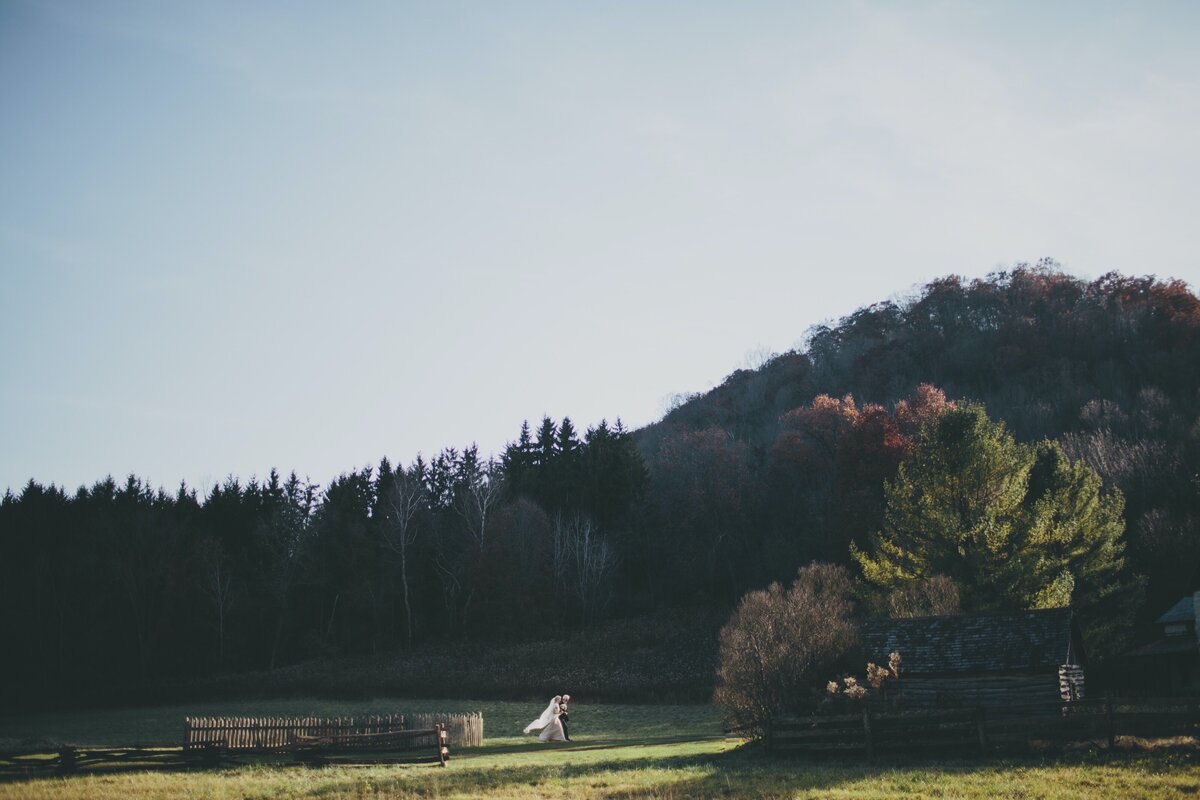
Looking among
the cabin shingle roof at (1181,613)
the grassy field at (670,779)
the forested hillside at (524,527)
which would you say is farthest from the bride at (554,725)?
the forested hillside at (524,527)

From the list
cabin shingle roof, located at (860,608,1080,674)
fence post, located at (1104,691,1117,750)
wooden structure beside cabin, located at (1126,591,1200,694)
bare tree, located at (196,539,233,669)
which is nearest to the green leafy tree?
wooden structure beside cabin, located at (1126,591,1200,694)

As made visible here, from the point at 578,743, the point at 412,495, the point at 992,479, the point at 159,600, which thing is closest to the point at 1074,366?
the point at 992,479

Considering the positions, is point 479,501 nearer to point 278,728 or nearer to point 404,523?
point 404,523

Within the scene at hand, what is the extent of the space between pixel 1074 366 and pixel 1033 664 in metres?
68.3

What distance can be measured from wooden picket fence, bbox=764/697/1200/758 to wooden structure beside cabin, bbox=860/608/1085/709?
4109mm

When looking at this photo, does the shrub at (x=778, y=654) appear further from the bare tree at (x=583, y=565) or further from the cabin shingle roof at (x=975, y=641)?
the bare tree at (x=583, y=565)

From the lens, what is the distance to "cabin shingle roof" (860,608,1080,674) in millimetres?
31047

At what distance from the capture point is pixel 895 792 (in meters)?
19.8

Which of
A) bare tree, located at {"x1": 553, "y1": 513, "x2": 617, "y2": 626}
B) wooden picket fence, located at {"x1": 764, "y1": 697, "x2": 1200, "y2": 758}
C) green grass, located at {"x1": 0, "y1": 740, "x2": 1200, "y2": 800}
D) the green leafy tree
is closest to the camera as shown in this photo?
green grass, located at {"x1": 0, "y1": 740, "x2": 1200, "y2": 800}

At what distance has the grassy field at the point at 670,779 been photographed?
773 inches

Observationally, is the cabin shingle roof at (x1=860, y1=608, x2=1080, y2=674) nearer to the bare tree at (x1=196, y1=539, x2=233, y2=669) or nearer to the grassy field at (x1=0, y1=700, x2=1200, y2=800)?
the grassy field at (x1=0, y1=700, x2=1200, y2=800)

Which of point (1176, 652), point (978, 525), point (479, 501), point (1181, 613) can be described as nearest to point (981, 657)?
point (978, 525)

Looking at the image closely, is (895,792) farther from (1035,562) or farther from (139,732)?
(139,732)

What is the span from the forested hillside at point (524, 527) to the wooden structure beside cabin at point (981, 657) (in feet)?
116
